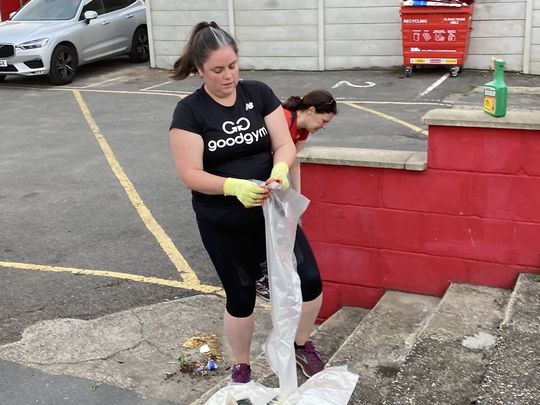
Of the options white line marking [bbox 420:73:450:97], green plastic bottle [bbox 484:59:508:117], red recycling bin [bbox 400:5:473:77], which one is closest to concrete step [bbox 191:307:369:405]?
green plastic bottle [bbox 484:59:508:117]

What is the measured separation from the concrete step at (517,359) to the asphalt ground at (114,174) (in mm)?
2266

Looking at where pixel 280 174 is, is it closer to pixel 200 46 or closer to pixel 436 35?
pixel 200 46

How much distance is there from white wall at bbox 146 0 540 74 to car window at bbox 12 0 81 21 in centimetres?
170

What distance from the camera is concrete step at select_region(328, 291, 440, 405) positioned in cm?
306

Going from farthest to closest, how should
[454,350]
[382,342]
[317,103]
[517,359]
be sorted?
[317,103], [382,342], [454,350], [517,359]

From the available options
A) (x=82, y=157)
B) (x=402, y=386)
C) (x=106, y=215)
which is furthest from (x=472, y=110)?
(x=82, y=157)

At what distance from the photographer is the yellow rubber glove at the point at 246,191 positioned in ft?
8.90

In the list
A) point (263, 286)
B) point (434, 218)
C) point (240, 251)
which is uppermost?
point (240, 251)

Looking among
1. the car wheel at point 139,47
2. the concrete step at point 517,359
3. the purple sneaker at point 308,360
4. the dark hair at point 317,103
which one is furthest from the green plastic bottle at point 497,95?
the car wheel at point 139,47

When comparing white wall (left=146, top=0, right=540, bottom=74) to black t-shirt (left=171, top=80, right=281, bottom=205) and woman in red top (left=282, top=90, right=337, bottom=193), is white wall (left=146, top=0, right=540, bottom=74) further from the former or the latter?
black t-shirt (left=171, top=80, right=281, bottom=205)

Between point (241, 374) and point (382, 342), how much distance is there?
78 centimetres

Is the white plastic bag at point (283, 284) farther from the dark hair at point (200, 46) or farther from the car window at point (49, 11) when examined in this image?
the car window at point (49, 11)

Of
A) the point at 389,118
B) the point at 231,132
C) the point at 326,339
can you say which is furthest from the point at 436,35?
the point at 231,132

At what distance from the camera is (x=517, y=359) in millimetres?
2812
